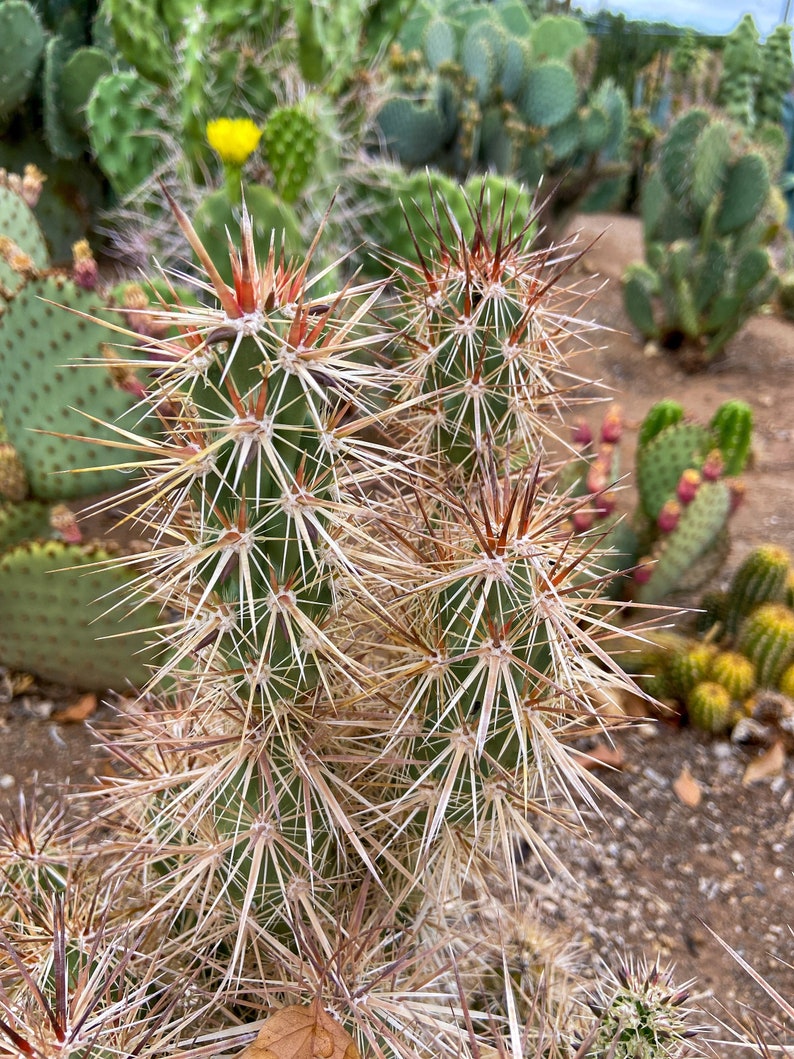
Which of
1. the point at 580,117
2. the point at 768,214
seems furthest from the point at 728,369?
the point at 580,117

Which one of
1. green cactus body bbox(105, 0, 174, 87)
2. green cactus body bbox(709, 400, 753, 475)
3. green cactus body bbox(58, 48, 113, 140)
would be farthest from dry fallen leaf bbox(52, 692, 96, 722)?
green cactus body bbox(58, 48, 113, 140)

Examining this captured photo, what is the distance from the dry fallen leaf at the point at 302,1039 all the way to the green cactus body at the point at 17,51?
4.76 metres

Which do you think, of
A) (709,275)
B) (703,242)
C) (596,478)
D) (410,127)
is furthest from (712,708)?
(410,127)

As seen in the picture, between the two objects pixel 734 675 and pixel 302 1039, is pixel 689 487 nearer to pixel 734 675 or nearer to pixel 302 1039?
pixel 734 675

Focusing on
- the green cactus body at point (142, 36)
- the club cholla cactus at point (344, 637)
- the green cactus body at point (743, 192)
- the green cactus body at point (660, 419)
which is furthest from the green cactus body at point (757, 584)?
the green cactus body at point (142, 36)

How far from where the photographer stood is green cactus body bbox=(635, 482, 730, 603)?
7.89 feet

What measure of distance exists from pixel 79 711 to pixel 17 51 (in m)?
3.74

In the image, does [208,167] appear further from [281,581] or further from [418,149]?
[281,581]

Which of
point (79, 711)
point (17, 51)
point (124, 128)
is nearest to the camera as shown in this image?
point (79, 711)

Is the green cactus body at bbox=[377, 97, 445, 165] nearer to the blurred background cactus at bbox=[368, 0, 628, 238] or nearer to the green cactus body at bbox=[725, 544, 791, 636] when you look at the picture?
the blurred background cactus at bbox=[368, 0, 628, 238]

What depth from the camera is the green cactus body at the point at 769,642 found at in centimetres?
222

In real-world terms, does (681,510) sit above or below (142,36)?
below

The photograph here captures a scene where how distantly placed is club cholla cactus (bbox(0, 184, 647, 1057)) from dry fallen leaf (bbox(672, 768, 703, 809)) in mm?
1049

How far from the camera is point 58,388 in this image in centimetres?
216
